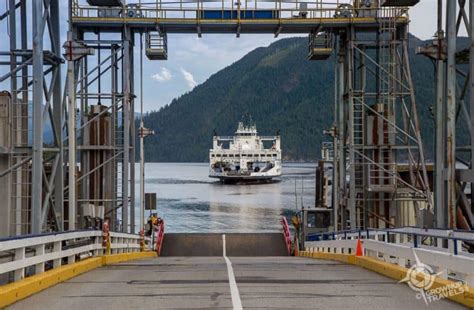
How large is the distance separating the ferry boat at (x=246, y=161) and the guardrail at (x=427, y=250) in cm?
13480

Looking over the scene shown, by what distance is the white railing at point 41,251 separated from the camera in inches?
468

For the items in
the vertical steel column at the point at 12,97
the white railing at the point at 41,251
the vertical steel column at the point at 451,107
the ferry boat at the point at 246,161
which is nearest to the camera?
the white railing at the point at 41,251

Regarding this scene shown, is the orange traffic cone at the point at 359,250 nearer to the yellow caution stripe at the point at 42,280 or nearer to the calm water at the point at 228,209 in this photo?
the yellow caution stripe at the point at 42,280

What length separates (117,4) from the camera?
2625 centimetres

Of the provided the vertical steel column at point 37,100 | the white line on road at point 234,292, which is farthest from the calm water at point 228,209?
the white line on road at point 234,292

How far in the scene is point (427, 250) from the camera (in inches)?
500

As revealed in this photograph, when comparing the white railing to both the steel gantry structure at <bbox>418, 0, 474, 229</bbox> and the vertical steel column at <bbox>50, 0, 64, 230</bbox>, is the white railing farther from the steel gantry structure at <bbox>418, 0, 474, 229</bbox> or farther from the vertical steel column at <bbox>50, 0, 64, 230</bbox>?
the steel gantry structure at <bbox>418, 0, 474, 229</bbox>

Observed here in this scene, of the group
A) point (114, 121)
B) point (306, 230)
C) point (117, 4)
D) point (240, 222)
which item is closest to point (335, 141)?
point (306, 230)

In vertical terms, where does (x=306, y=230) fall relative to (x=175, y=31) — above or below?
below

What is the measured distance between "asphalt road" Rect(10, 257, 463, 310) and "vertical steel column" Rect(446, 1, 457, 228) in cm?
383

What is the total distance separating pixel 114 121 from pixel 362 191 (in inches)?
439

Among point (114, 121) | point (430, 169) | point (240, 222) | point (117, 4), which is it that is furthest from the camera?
point (240, 222)

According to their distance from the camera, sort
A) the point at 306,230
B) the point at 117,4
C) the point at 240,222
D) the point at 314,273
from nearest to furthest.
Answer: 1. the point at 314,273
2. the point at 117,4
3. the point at 306,230
4. the point at 240,222

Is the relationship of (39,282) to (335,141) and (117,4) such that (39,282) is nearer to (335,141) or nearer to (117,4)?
(117,4)
